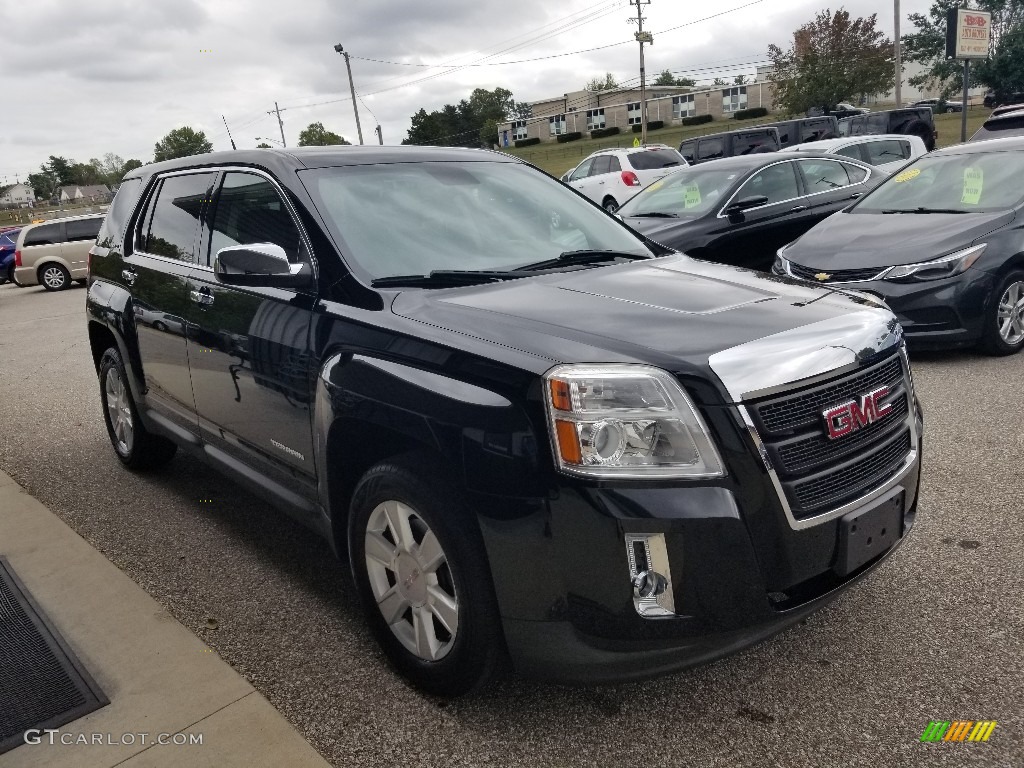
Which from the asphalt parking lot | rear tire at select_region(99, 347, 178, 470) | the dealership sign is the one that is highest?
the dealership sign

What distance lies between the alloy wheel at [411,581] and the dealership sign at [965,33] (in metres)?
17.5

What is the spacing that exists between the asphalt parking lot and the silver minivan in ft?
62.8

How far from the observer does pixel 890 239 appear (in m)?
6.51

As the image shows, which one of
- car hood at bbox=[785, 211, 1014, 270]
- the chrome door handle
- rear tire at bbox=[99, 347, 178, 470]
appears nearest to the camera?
the chrome door handle

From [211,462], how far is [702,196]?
22.9 feet

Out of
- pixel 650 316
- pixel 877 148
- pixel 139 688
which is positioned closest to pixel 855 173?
pixel 877 148

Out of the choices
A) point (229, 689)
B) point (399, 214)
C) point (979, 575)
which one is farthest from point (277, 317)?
point (979, 575)

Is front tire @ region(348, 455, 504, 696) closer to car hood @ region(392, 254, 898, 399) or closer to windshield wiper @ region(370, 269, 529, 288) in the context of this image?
car hood @ region(392, 254, 898, 399)

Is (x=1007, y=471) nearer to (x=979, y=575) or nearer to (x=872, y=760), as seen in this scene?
(x=979, y=575)

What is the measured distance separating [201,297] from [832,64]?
194 ft

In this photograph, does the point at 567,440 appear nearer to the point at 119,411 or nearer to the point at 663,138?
the point at 119,411

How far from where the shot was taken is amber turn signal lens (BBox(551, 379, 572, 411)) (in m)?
2.20

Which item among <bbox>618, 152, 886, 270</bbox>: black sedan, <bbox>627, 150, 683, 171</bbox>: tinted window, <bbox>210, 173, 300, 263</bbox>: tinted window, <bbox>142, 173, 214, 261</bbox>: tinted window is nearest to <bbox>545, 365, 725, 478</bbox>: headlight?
<bbox>210, 173, 300, 263</bbox>: tinted window

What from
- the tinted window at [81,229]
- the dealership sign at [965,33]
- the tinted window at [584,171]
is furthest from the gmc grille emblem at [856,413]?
the tinted window at [81,229]
